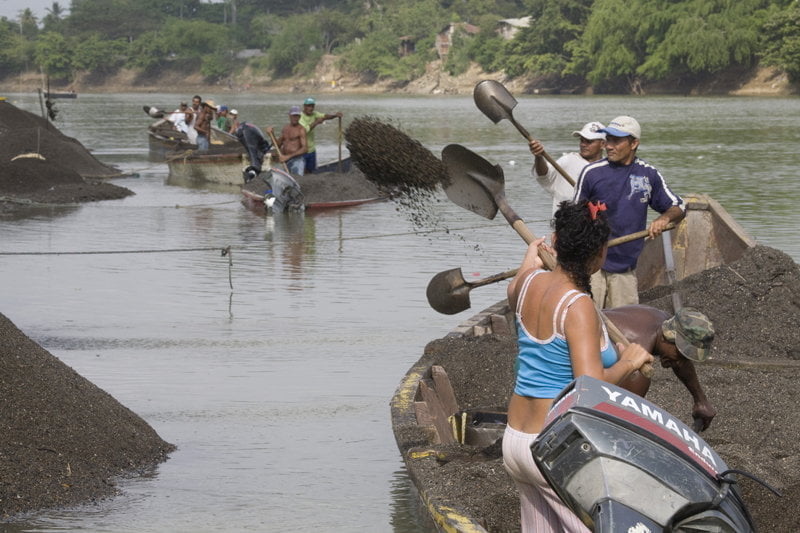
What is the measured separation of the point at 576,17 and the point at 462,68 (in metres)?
17.5

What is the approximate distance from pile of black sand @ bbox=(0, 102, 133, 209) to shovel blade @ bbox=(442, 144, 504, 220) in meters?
18.0

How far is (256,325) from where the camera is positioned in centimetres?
1318

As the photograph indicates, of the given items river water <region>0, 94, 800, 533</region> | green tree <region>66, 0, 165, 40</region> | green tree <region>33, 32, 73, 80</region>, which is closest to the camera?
river water <region>0, 94, 800, 533</region>

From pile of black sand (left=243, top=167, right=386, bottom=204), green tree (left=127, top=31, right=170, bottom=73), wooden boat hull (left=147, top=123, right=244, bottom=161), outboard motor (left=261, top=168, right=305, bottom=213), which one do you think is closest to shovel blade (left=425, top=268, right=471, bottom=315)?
outboard motor (left=261, top=168, right=305, bottom=213)

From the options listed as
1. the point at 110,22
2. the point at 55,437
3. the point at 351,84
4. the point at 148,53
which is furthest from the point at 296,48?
the point at 55,437

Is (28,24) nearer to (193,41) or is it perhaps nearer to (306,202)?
(193,41)

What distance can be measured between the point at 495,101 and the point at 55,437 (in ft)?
10.6

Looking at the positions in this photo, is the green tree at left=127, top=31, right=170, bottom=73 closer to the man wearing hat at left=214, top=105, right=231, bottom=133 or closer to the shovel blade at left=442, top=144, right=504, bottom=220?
the man wearing hat at left=214, top=105, right=231, bottom=133

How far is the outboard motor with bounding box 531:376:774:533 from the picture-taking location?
154 inches

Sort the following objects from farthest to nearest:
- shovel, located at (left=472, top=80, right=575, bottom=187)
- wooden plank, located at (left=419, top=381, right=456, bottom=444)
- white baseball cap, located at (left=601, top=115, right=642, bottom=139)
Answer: shovel, located at (left=472, top=80, right=575, bottom=187), white baseball cap, located at (left=601, top=115, right=642, bottom=139), wooden plank, located at (left=419, top=381, right=456, bottom=444)

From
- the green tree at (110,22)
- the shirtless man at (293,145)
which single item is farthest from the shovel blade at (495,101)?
the green tree at (110,22)

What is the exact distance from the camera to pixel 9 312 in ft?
45.3

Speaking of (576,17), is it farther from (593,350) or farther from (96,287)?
(593,350)

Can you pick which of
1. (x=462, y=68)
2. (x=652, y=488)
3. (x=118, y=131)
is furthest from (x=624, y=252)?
(x=462, y=68)
